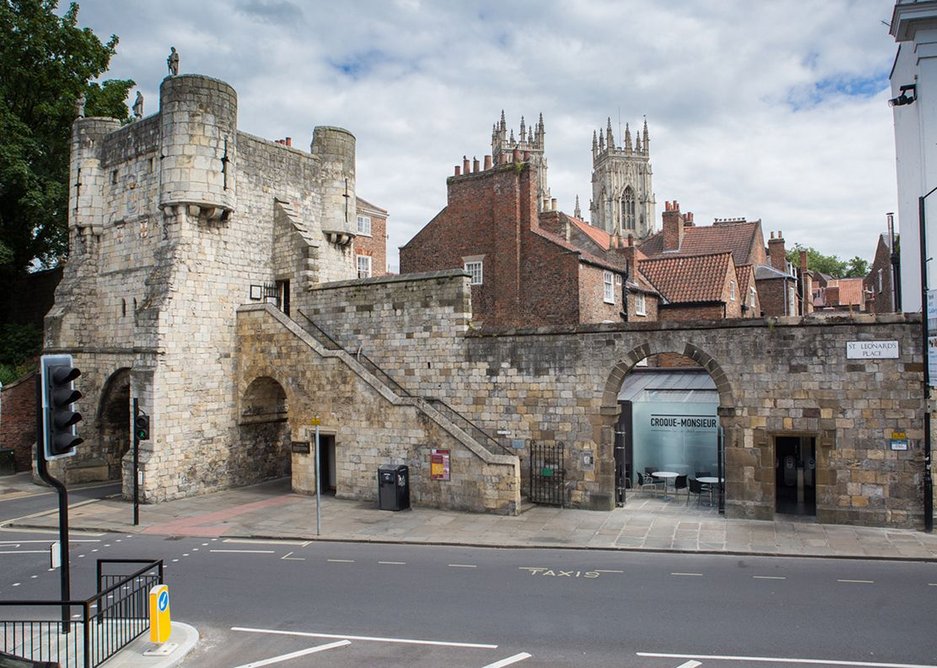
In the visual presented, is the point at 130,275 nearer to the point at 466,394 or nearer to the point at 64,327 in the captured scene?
the point at 64,327

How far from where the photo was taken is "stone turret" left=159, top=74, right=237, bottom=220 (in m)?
21.2

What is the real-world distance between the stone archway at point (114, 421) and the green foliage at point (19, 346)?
20.4 ft

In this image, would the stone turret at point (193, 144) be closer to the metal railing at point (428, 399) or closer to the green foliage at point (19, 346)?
the metal railing at point (428, 399)

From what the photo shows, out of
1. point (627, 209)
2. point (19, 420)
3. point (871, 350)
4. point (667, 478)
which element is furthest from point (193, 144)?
point (627, 209)

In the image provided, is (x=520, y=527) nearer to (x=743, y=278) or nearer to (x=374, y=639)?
(x=374, y=639)

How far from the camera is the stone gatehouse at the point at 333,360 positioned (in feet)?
52.8

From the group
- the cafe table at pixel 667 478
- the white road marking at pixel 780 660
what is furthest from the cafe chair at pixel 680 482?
the white road marking at pixel 780 660

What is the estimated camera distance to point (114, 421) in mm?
24422

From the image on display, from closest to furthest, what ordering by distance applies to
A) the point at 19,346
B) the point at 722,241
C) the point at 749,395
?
the point at 749,395, the point at 19,346, the point at 722,241

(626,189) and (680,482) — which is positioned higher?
(626,189)

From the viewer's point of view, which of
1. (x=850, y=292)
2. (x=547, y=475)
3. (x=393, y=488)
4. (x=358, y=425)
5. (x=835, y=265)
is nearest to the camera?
(x=393, y=488)

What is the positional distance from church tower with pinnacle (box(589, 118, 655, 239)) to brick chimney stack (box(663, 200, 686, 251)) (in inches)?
2149

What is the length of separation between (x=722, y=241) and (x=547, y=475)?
3061 cm

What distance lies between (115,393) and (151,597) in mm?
16996
